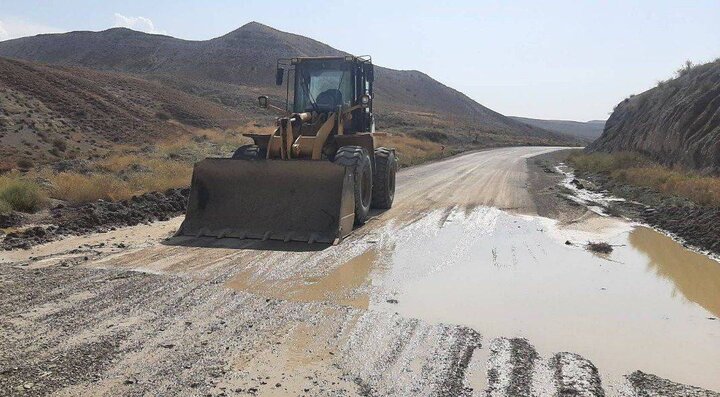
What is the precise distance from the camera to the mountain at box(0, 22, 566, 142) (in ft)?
313

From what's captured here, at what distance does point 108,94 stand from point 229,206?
3516 cm

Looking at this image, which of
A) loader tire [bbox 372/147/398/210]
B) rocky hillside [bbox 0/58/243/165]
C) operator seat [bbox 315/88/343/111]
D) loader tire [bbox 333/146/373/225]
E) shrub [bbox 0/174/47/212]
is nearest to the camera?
loader tire [bbox 333/146/373/225]

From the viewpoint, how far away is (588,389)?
446 cm

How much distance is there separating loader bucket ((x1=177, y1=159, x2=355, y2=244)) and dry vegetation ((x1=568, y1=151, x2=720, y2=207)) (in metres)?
8.51

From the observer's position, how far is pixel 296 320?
573cm

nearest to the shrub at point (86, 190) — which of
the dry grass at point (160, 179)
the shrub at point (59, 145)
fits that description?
the dry grass at point (160, 179)

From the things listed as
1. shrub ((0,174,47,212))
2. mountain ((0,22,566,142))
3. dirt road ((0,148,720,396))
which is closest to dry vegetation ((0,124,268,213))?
shrub ((0,174,47,212))

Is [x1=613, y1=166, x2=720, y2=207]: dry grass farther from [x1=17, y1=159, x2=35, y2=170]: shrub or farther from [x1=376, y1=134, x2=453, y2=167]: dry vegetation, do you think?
[x1=17, y1=159, x2=35, y2=170]: shrub

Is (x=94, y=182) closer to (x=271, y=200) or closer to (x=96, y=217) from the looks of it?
(x=96, y=217)

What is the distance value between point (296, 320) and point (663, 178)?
15498 mm

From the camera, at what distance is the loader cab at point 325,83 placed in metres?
12.3

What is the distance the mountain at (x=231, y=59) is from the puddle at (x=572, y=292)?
73011mm

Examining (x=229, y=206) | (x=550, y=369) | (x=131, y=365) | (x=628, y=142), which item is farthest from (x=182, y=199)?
(x=628, y=142)

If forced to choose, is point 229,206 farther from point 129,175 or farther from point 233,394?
point 129,175
